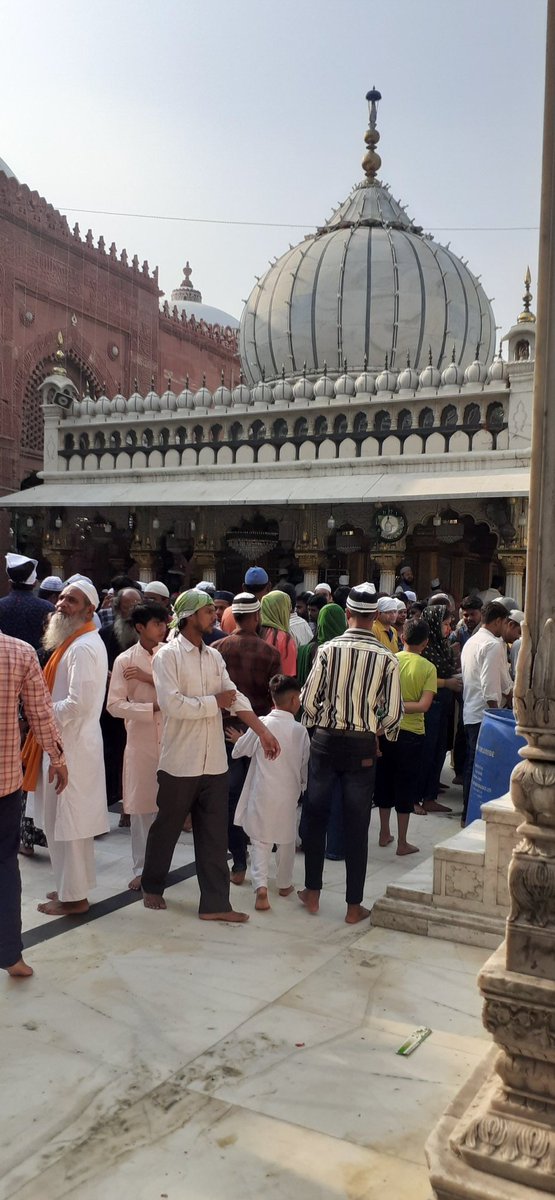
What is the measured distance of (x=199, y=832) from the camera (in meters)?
3.94

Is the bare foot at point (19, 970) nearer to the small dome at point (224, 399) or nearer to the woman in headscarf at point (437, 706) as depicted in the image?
the woman in headscarf at point (437, 706)

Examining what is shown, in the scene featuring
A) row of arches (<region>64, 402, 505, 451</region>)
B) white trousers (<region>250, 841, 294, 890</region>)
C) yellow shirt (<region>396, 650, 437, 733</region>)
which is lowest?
white trousers (<region>250, 841, 294, 890</region>)

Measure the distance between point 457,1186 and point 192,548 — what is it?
12873 mm

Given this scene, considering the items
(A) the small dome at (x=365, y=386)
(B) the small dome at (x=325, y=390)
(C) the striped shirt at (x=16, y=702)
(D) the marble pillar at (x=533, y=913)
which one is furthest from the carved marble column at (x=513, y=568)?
(D) the marble pillar at (x=533, y=913)

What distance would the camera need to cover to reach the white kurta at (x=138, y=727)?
4.44 m

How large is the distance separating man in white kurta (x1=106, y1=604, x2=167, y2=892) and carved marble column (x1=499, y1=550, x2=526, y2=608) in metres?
7.34

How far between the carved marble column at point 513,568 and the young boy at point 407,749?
6.08m

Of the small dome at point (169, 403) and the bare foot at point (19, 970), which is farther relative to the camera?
the small dome at point (169, 403)

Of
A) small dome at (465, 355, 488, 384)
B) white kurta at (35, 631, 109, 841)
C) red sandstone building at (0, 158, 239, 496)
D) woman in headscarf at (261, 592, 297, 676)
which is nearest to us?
white kurta at (35, 631, 109, 841)

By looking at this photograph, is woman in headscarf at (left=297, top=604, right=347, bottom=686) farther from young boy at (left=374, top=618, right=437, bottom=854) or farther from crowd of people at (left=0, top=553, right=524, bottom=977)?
crowd of people at (left=0, top=553, right=524, bottom=977)

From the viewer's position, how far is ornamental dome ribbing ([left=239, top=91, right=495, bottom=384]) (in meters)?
15.0

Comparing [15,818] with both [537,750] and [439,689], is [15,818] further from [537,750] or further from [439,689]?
[439,689]

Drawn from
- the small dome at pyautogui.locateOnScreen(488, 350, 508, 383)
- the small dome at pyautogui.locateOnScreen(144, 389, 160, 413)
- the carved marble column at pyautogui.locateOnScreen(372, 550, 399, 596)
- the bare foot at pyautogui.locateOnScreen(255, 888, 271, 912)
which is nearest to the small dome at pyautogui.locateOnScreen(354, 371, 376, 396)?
the small dome at pyautogui.locateOnScreen(488, 350, 508, 383)

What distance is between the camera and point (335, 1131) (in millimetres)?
2357
